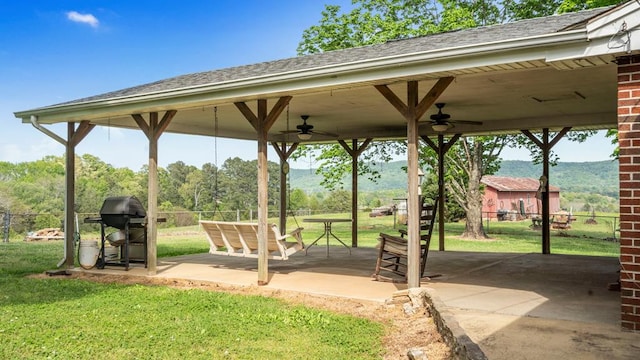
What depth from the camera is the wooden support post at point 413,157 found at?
18.4 feet

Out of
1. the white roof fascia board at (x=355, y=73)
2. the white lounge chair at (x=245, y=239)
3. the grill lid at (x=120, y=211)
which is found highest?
the white roof fascia board at (x=355, y=73)

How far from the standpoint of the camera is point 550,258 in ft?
30.8

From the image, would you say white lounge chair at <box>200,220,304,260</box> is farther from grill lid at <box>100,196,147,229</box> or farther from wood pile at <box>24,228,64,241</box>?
wood pile at <box>24,228,64,241</box>

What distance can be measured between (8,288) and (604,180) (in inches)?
2748

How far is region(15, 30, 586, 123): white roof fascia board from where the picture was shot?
4492mm

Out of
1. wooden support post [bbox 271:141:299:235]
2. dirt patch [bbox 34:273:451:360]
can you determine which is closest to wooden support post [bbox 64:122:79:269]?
dirt patch [bbox 34:273:451:360]

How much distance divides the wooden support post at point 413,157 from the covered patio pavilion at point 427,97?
0.01 m

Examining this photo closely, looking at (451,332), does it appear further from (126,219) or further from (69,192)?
(69,192)

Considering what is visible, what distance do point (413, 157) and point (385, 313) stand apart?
5.41ft

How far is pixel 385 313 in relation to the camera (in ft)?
17.7

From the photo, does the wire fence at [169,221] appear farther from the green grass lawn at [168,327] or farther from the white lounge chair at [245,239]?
the green grass lawn at [168,327]

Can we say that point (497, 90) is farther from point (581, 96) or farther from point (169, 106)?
point (169, 106)

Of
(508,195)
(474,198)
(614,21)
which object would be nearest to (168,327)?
(614,21)

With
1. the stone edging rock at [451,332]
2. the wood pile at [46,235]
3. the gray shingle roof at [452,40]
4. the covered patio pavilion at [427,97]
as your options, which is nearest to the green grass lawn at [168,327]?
the stone edging rock at [451,332]
